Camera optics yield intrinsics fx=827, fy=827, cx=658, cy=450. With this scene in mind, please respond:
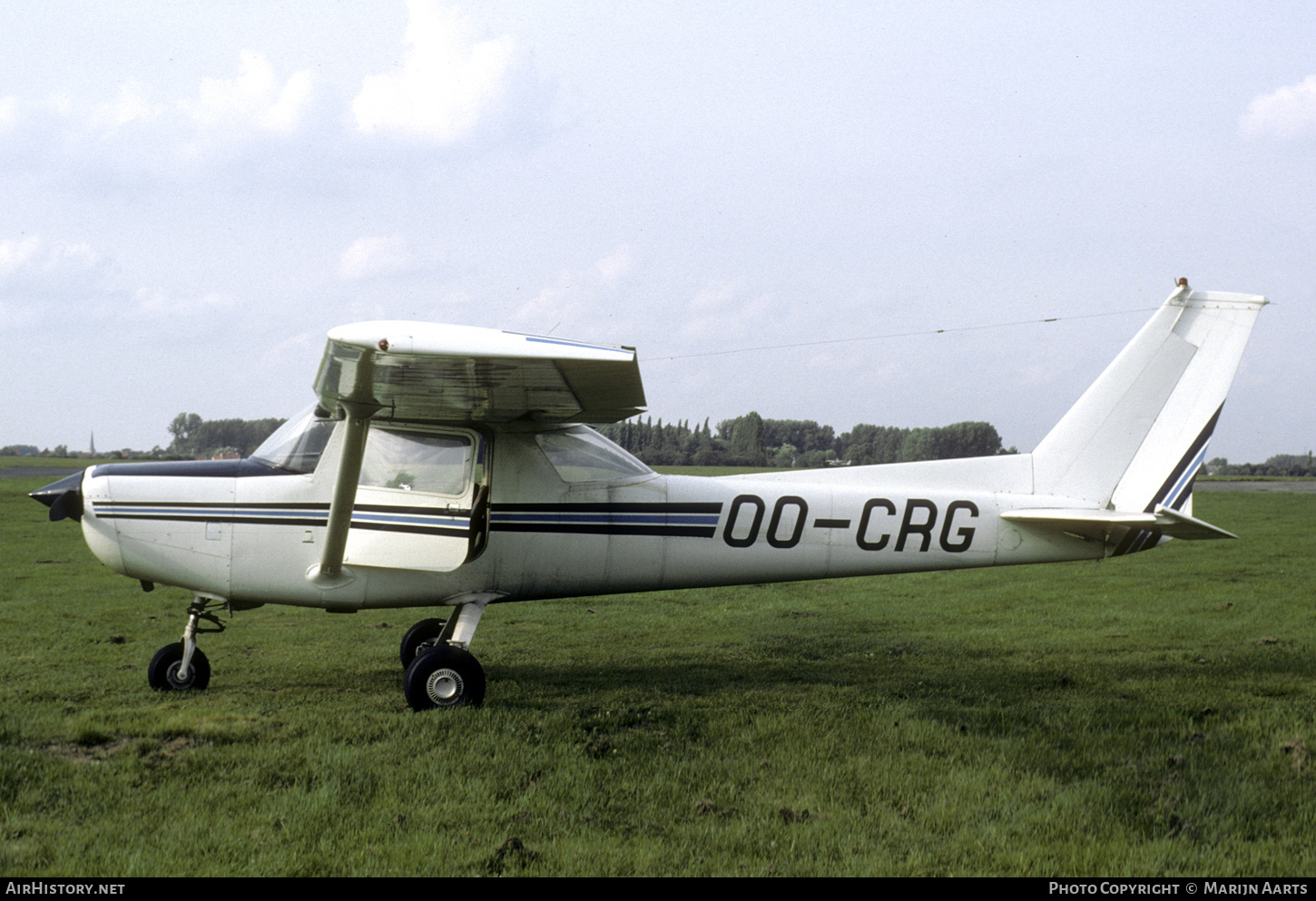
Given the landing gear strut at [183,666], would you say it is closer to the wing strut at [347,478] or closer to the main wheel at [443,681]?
the wing strut at [347,478]

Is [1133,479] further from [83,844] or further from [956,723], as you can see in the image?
[83,844]

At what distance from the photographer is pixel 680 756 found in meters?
4.70

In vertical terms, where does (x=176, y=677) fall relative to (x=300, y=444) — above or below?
below

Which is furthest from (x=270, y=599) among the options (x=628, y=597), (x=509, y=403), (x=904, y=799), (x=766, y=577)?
(x=628, y=597)

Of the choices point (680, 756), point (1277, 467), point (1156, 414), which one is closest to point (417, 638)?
point (680, 756)

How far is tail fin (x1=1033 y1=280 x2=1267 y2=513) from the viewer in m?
6.95

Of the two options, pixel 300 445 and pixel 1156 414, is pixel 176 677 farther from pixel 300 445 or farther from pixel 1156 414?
pixel 1156 414

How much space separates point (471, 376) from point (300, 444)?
2.00 m

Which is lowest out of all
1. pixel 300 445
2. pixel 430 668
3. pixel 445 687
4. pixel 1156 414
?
pixel 445 687

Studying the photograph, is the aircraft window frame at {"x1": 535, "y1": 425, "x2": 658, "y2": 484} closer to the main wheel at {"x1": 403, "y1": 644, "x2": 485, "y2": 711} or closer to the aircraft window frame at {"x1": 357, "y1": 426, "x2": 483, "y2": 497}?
the aircraft window frame at {"x1": 357, "y1": 426, "x2": 483, "y2": 497}

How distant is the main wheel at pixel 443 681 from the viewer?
5.58 m

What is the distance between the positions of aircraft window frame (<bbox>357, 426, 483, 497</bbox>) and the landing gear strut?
5.54ft

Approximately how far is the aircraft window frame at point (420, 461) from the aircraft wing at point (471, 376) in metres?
0.14

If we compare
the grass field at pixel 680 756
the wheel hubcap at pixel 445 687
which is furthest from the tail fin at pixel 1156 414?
the wheel hubcap at pixel 445 687
